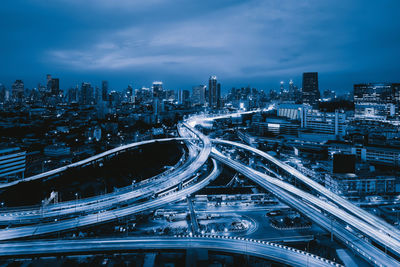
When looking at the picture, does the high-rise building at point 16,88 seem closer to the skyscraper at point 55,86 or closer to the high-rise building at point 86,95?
the skyscraper at point 55,86

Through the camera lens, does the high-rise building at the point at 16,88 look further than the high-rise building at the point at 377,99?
Yes

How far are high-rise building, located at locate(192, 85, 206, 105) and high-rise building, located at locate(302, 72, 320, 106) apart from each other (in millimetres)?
16716

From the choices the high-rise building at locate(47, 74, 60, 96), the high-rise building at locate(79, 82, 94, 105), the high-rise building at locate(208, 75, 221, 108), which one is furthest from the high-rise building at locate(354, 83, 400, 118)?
the high-rise building at locate(47, 74, 60, 96)

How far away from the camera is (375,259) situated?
5230 mm

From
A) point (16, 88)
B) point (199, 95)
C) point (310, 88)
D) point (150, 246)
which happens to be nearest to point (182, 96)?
point (199, 95)

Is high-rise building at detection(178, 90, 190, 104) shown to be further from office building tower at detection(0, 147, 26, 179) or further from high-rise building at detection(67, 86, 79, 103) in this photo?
office building tower at detection(0, 147, 26, 179)

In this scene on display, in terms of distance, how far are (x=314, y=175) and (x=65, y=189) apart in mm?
8716

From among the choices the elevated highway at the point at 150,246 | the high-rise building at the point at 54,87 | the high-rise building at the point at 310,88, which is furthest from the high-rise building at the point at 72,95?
the elevated highway at the point at 150,246

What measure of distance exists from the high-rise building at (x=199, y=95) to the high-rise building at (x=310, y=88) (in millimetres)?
16716

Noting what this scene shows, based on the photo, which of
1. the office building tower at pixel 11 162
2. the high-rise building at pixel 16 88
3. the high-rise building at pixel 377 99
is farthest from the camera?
the high-rise building at pixel 16 88

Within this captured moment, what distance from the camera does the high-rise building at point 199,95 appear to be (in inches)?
1939

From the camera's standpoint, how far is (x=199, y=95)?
50.2 meters

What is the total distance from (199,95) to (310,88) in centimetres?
1912

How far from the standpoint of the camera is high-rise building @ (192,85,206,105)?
4926 centimetres
